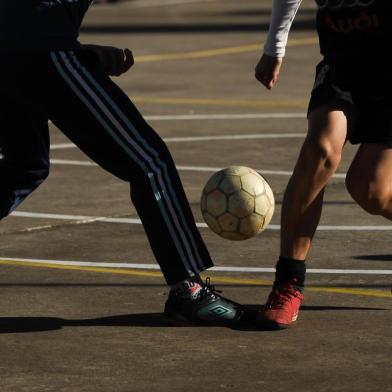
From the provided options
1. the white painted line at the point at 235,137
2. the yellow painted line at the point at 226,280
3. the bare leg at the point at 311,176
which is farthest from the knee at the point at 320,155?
the white painted line at the point at 235,137

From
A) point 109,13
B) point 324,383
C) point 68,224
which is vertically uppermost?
point 324,383

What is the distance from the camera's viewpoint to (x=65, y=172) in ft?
38.5

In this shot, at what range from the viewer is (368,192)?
6992 mm

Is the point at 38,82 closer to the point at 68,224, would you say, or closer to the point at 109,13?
the point at 68,224

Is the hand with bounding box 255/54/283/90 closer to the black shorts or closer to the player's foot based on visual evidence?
the black shorts

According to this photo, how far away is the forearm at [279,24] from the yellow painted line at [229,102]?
840cm

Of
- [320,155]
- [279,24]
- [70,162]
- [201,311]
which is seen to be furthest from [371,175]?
[70,162]

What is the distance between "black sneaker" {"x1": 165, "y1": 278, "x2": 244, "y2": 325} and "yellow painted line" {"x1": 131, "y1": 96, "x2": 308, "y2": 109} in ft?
28.5

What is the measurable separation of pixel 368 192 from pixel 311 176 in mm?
271

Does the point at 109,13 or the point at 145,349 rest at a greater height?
the point at 145,349

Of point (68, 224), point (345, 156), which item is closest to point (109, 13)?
point (345, 156)

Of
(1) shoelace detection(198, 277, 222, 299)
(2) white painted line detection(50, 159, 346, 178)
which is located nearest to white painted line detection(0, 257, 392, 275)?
(1) shoelace detection(198, 277, 222, 299)

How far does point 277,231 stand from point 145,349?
2845 mm

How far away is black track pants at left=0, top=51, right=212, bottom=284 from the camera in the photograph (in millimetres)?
6934
